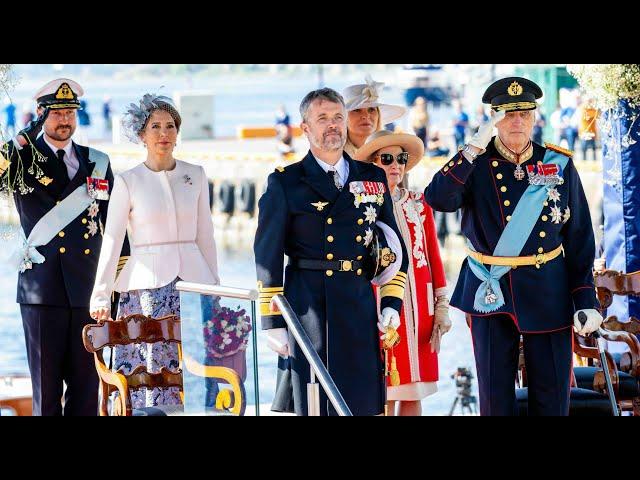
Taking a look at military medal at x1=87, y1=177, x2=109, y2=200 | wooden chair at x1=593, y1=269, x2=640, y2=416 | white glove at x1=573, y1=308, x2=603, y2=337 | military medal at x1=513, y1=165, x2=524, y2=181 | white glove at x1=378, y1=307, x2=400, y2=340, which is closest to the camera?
white glove at x1=378, y1=307, x2=400, y2=340

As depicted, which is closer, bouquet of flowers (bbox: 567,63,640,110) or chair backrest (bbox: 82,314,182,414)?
chair backrest (bbox: 82,314,182,414)

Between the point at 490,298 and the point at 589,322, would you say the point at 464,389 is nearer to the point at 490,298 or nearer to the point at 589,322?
the point at 490,298

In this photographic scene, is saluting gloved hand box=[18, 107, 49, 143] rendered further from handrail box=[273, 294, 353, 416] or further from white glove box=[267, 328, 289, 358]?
handrail box=[273, 294, 353, 416]

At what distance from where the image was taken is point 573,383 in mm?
8297

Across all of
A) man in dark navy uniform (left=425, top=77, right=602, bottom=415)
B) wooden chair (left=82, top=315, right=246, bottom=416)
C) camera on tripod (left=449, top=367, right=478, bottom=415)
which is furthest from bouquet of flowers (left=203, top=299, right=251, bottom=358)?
camera on tripod (left=449, top=367, right=478, bottom=415)

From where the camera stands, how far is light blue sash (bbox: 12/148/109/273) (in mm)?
8359

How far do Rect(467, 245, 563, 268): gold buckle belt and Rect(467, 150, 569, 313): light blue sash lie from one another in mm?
18

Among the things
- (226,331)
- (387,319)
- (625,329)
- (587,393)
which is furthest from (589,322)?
(226,331)

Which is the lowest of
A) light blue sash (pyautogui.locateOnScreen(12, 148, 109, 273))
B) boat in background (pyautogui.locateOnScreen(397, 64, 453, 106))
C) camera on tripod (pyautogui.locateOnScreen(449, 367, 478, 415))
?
camera on tripod (pyautogui.locateOnScreen(449, 367, 478, 415))

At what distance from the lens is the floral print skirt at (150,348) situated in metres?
8.22

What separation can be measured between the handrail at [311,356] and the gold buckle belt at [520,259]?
1091 millimetres

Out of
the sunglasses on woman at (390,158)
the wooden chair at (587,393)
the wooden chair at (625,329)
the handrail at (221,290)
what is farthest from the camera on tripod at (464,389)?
the handrail at (221,290)
